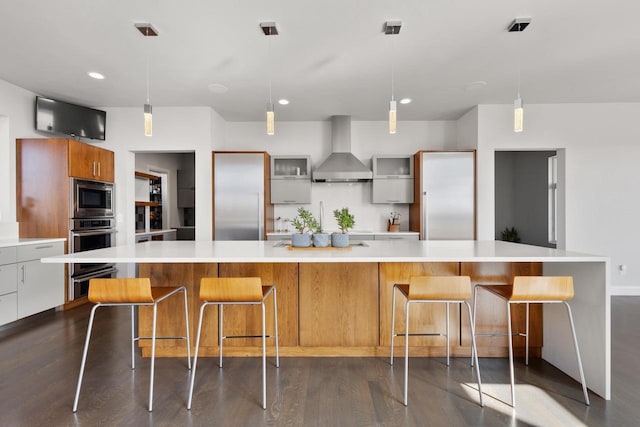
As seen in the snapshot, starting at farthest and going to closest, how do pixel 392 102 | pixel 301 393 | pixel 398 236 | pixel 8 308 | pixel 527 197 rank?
pixel 527 197, pixel 398 236, pixel 8 308, pixel 392 102, pixel 301 393

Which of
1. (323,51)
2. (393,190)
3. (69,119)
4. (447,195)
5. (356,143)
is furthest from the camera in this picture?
(356,143)

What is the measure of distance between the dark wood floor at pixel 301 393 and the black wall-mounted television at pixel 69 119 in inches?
105

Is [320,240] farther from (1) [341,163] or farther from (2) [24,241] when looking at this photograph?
(2) [24,241]

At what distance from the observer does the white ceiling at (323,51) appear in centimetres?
244

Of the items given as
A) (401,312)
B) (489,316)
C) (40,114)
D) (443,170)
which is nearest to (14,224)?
(40,114)

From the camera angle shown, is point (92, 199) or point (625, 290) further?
point (625, 290)

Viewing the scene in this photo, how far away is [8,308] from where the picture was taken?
3.30 m

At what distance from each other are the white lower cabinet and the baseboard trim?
702cm

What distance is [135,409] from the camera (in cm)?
198

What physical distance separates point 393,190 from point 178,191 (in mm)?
4743

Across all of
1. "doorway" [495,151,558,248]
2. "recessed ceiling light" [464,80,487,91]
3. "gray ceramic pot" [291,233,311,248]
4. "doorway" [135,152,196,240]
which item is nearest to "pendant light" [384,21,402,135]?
"gray ceramic pot" [291,233,311,248]

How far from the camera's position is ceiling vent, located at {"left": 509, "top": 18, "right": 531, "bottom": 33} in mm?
2539

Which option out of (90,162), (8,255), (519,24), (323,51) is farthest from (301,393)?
(90,162)

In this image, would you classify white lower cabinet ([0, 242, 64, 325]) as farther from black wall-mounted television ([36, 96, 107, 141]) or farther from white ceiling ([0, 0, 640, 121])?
white ceiling ([0, 0, 640, 121])
